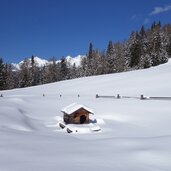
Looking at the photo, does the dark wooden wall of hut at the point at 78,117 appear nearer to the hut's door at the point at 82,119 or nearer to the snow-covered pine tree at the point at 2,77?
the hut's door at the point at 82,119

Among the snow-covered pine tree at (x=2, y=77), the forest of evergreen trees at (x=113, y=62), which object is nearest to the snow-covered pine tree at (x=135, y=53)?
the forest of evergreen trees at (x=113, y=62)

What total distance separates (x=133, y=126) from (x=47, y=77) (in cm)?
9534

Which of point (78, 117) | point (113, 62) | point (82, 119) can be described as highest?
point (113, 62)

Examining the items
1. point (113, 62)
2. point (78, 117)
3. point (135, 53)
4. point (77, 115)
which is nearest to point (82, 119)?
point (78, 117)

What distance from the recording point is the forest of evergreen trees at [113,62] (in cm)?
10004

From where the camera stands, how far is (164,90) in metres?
51.6

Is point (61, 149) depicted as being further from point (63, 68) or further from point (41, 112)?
point (63, 68)

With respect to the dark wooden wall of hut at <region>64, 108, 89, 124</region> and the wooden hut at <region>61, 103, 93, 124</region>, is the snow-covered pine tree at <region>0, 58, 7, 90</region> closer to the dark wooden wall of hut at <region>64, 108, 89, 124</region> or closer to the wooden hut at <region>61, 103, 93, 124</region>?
the wooden hut at <region>61, 103, 93, 124</region>

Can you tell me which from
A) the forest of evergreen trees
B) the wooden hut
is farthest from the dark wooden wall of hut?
the forest of evergreen trees

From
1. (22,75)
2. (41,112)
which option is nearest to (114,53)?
(22,75)

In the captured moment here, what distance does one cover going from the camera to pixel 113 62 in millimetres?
114562

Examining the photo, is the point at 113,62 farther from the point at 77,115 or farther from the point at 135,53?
the point at 77,115

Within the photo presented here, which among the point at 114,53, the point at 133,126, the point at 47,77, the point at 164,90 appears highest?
the point at 114,53

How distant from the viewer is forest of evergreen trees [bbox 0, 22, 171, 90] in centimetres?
10004
